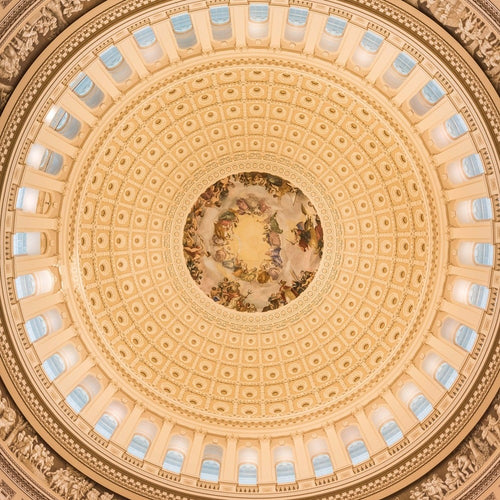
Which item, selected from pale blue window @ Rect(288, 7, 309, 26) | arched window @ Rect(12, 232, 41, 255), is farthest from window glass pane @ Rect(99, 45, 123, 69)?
arched window @ Rect(12, 232, 41, 255)

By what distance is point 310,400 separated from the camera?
2748cm

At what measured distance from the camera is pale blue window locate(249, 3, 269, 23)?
20406 mm

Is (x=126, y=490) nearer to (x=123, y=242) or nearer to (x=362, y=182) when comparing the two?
(x=123, y=242)

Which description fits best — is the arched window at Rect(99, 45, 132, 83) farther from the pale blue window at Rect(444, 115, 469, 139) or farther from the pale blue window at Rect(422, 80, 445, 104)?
the pale blue window at Rect(444, 115, 469, 139)

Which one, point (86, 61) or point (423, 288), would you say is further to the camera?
point (423, 288)

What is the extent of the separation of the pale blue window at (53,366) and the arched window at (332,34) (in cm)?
1655

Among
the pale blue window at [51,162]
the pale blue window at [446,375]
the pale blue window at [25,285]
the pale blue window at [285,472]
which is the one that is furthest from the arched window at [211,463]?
the pale blue window at [51,162]

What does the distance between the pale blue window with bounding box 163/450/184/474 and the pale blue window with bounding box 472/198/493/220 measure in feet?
52.0

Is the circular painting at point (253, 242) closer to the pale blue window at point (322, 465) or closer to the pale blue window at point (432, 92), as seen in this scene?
the pale blue window at point (322, 465)

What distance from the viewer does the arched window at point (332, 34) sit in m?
20.2

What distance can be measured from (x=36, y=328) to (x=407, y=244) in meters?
17.1

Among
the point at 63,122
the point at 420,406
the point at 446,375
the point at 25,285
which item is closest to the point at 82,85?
the point at 63,122

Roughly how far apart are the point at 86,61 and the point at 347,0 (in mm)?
8879

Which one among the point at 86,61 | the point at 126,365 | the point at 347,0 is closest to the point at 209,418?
the point at 126,365
